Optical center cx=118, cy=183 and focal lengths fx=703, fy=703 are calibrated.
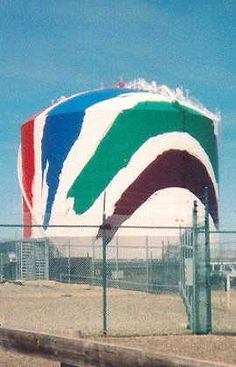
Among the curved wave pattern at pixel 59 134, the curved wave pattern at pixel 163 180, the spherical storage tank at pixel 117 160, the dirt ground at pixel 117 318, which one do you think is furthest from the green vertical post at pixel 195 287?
the curved wave pattern at pixel 59 134

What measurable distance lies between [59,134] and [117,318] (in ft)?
87.8

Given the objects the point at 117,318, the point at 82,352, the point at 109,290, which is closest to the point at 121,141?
the point at 109,290

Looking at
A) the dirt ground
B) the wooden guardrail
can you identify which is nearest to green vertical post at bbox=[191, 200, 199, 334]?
the dirt ground

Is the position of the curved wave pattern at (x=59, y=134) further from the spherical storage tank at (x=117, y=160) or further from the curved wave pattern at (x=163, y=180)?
the curved wave pattern at (x=163, y=180)

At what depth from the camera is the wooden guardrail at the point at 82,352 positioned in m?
5.13

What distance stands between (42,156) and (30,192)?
113 inches

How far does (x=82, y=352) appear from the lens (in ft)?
19.1

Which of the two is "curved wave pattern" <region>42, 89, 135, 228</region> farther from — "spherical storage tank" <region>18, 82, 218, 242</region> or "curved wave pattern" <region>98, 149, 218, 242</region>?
"curved wave pattern" <region>98, 149, 218, 242</region>

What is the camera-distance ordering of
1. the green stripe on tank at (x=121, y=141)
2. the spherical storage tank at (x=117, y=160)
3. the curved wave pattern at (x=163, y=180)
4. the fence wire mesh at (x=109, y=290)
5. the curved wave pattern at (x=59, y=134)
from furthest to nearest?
the curved wave pattern at (x=163, y=180), the curved wave pattern at (x=59, y=134), the spherical storage tank at (x=117, y=160), the green stripe on tank at (x=121, y=141), the fence wire mesh at (x=109, y=290)

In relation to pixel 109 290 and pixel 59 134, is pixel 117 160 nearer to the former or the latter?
pixel 59 134

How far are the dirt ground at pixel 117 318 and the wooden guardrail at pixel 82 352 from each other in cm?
19

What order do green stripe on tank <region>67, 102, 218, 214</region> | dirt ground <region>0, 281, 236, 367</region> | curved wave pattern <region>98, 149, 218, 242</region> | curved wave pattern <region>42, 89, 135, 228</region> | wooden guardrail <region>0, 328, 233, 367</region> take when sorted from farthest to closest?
curved wave pattern <region>98, 149, 218, 242</region>
curved wave pattern <region>42, 89, 135, 228</region>
green stripe on tank <region>67, 102, 218, 214</region>
dirt ground <region>0, 281, 236, 367</region>
wooden guardrail <region>0, 328, 233, 367</region>

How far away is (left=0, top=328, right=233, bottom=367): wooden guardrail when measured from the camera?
16.8 ft

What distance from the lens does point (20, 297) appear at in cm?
2475
